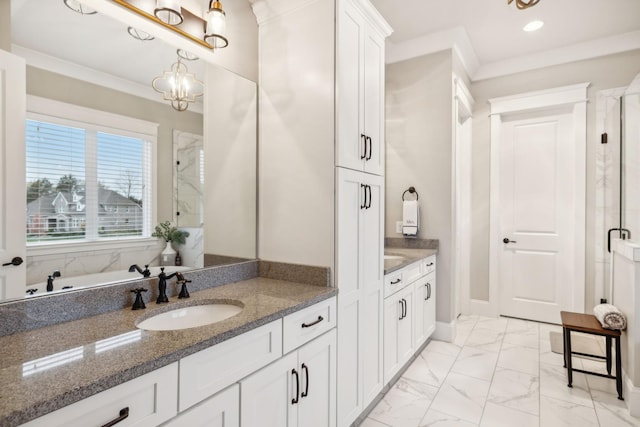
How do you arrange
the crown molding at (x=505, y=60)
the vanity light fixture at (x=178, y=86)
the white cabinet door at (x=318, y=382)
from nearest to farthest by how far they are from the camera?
the white cabinet door at (x=318, y=382)
the vanity light fixture at (x=178, y=86)
the crown molding at (x=505, y=60)

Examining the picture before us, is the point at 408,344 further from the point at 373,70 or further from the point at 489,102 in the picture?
the point at 489,102

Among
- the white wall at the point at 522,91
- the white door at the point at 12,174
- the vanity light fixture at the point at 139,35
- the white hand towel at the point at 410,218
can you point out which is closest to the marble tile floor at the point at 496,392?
the white wall at the point at 522,91

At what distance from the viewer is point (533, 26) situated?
3.07 meters

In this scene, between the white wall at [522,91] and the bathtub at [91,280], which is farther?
the white wall at [522,91]

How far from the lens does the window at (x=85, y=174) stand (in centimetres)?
117

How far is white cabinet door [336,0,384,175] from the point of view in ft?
5.76

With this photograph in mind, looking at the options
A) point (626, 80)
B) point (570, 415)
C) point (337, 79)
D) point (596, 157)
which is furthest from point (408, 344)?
point (626, 80)

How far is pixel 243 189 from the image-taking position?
1.96 meters

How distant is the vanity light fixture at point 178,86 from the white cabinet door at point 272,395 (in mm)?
1276

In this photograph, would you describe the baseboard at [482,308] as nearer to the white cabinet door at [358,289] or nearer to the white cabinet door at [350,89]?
the white cabinet door at [358,289]

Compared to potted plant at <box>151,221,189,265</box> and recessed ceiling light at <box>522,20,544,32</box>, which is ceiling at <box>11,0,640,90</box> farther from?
potted plant at <box>151,221,189,265</box>

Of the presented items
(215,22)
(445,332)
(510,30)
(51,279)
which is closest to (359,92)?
(215,22)

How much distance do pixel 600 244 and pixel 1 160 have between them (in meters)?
4.51

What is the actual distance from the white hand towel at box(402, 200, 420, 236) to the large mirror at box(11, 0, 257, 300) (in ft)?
5.71
